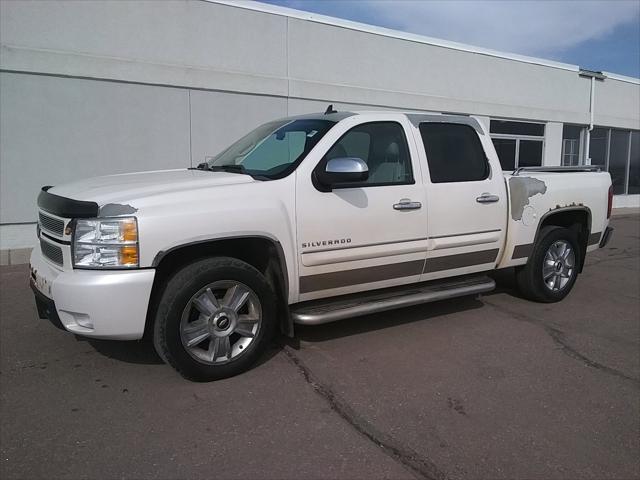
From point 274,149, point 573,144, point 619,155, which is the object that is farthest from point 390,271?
point 619,155

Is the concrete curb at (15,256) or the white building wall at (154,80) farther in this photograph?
the white building wall at (154,80)

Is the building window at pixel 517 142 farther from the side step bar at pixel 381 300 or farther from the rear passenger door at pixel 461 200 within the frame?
the side step bar at pixel 381 300

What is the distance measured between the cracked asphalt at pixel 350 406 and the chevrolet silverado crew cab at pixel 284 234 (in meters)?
0.40

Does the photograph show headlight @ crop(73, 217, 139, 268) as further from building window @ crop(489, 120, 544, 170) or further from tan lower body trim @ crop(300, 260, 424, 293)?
building window @ crop(489, 120, 544, 170)

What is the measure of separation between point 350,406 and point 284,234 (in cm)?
130

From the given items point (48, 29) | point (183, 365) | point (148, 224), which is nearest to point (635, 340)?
point (183, 365)

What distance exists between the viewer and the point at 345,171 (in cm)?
383

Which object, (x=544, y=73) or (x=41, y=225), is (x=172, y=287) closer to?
(x=41, y=225)

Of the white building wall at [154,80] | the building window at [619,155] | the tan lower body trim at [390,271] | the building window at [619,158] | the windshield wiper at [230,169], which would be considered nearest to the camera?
the tan lower body trim at [390,271]

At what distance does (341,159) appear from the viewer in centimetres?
389

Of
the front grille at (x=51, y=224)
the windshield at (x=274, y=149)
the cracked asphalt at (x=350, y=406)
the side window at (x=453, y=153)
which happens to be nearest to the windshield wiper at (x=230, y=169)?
the windshield at (x=274, y=149)

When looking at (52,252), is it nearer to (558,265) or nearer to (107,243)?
(107,243)

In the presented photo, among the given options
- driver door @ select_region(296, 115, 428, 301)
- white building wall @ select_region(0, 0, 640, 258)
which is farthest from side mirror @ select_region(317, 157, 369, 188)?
white building wall @ select_region(0, 0, 640, 258)

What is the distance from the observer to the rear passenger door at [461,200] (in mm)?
4637
